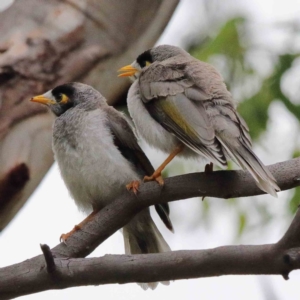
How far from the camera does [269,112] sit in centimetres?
495

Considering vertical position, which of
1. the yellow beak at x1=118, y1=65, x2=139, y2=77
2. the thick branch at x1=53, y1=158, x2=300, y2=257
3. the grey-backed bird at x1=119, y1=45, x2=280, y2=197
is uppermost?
the yellow beak at x1=118, y1=65, x2=139, y2=77

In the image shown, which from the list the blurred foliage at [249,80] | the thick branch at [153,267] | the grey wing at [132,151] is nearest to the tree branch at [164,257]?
the thick branch at [153,267]

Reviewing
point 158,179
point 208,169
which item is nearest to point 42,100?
point 158,179

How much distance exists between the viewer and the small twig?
3.16 metres

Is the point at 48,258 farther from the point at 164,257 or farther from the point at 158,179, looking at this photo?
the point at 158,179

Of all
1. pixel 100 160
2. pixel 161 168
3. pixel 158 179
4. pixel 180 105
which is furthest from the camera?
pixel 100 160

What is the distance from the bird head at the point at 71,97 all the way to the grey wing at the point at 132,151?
248mm

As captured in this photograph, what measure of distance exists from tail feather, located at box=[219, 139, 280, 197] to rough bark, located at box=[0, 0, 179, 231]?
62.6 inches

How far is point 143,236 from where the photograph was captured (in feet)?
15.8

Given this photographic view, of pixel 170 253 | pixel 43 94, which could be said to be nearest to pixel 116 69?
pixel 43 94

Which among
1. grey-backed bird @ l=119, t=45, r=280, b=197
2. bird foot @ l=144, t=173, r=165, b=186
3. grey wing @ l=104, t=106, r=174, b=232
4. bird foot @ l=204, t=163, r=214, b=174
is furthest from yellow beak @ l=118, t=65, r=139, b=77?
bird foot @ l=204, t=163, r=214, b=174

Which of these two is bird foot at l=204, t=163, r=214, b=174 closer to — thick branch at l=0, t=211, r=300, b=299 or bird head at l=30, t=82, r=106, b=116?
thick branch at l=0, t=211, r=300, b=299

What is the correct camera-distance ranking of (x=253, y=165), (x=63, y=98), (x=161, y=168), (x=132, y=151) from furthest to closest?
1. (x=63, y=98)
2. (x=132, y=151)
3. (x=161, y=168)
4. (x=253, y=165)

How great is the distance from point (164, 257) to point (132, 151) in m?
1.51
